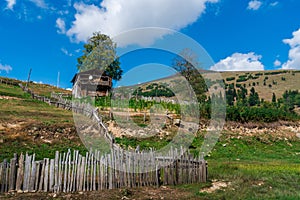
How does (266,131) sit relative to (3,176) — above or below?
above

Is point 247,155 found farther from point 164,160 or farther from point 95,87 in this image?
point 95,87

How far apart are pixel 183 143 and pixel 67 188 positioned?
14.1 meters

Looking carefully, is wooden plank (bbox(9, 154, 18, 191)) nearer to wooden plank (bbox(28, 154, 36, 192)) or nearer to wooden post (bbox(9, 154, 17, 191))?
wooden post (bbox(9, 154, 17, 191))

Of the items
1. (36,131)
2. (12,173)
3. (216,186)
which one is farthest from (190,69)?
(12,173)

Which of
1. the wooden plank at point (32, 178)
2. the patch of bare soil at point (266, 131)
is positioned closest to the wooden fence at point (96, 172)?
the wooden plank at point (32, 178)

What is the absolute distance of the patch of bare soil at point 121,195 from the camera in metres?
7.72

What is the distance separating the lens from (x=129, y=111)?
3002 cm

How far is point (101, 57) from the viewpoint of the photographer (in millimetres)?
49500

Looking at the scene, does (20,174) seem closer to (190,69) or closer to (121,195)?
(121,195)

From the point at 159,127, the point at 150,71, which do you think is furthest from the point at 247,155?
the point at 150,71

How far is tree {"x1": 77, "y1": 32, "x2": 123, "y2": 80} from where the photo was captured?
49.0 metres

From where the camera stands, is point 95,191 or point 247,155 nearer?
point 95,191

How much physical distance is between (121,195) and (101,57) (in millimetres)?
43854

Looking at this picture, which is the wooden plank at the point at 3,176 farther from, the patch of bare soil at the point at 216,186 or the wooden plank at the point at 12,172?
the patch of bare soil at the point at 216,186
